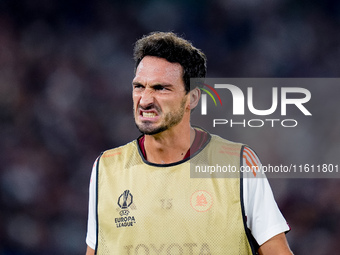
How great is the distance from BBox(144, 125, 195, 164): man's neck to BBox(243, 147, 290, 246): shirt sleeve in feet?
1.06

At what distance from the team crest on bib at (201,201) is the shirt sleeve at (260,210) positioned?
17cm

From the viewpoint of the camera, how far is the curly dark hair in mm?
2539

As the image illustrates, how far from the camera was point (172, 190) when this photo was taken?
2562 millimetres

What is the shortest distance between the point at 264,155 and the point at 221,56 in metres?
0.86

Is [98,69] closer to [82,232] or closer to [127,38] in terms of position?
[127,38]

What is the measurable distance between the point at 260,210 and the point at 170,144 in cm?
50

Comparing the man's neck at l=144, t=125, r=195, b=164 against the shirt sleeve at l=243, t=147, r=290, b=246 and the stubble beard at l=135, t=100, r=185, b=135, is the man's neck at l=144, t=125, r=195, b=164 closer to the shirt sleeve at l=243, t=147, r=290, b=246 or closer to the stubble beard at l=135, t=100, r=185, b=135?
the stubble beard at l=135, t=100, r=185, b=135

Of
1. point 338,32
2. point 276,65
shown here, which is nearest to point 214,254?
point 276,65

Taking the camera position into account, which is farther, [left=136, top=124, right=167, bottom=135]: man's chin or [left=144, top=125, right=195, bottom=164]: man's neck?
[left=144, top=125, right=195, bottom=164]: man's neck

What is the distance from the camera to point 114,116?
450 centimetres

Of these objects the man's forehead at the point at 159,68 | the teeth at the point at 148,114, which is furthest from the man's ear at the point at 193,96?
the teeth at the point at 148,114

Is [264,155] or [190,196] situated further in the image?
[264,155]

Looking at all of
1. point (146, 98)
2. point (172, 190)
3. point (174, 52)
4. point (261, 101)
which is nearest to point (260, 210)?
point (172, 190)

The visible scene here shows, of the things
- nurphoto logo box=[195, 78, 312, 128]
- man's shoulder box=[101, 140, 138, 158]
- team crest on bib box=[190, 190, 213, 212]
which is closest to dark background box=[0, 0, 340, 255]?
nurphoto logo box=[195, 78, 312, 128]
